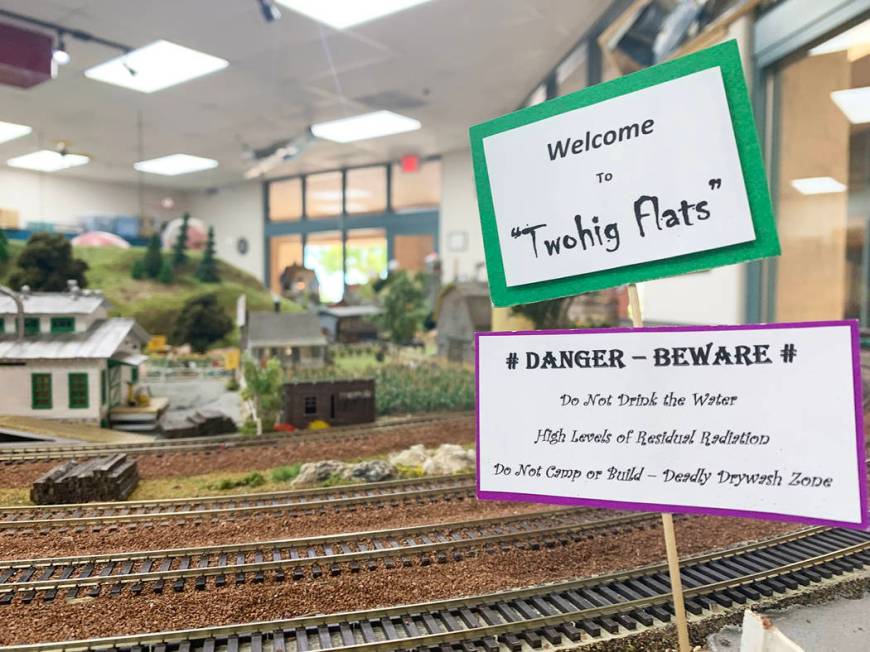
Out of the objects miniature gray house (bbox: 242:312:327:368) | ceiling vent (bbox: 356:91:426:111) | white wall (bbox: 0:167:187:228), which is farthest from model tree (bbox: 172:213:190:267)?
ceiling vent (bbox: 356:91:426:111)

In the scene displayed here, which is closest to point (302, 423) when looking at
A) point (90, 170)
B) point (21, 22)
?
point (90, 170)

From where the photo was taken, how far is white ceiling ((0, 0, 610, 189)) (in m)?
4.43

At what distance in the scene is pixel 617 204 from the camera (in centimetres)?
216

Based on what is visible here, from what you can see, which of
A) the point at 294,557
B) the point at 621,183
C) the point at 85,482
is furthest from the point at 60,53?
the point at 621,183

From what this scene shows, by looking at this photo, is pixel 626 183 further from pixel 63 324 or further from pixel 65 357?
pixel 63 324

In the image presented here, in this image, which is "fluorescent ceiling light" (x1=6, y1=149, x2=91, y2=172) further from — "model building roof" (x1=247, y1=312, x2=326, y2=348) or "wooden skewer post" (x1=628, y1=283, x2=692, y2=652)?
"model building roof" (x1=247, y1=312, x2=326, y2=348)

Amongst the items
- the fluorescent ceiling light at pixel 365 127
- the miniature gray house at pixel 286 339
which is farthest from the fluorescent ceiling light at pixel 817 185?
the miniature gray house at pixel 286 339

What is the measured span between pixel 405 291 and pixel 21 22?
9198 millimetres

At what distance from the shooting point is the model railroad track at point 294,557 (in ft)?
10.6

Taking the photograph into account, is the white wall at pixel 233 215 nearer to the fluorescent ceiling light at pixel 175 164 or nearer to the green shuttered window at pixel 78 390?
the fluorescent ceiling light at pixel 175 164

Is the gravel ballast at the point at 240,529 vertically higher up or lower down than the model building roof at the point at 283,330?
lower down

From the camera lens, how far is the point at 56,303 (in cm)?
525

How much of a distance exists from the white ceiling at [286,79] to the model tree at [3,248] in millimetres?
580

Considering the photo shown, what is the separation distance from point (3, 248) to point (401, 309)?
8614mm
